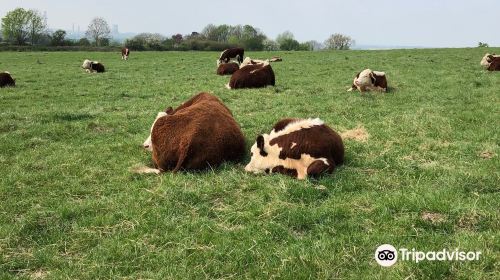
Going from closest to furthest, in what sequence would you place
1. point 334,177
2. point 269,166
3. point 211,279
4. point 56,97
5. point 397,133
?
point 211,279
point 334,177
point 269,166
point 397,133
point 56,97

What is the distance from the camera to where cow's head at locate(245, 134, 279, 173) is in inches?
284

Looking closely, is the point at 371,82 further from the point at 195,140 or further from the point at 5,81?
the point at 5,81

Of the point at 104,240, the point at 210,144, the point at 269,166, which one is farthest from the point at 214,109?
the point at 104,240

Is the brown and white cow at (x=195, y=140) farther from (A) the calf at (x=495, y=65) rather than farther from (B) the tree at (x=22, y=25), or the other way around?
(B) the tree at (x=22, y=25)

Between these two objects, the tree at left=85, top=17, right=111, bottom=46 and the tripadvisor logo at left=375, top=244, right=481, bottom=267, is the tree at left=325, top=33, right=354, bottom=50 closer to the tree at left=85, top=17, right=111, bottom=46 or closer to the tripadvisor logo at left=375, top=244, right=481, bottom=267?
the tree at left=85, top=17, right=111, bottom=46

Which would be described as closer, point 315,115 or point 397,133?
point 397,133

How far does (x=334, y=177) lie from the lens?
22.1 ft

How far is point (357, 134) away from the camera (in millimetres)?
9352

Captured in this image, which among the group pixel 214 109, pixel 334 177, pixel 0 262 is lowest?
pixel 0 262

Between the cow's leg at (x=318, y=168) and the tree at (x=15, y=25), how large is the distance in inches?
3644

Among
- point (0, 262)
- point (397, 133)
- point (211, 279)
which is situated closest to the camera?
point (211, 279)

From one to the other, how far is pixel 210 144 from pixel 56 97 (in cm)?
1119

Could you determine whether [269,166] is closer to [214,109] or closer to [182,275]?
[214,109]

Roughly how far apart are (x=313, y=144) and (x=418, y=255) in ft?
9.21
